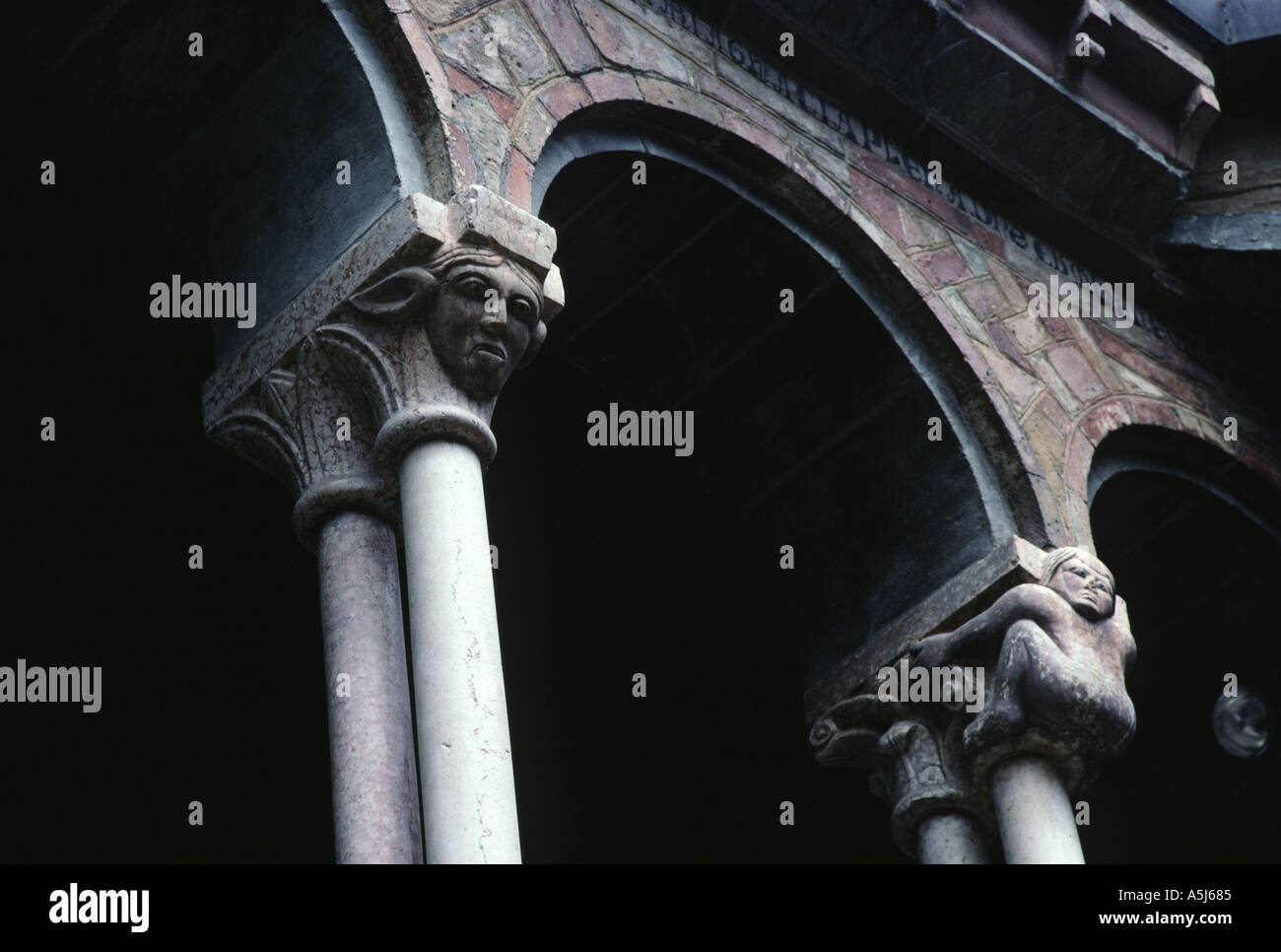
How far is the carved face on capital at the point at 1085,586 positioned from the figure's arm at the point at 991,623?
9 cm

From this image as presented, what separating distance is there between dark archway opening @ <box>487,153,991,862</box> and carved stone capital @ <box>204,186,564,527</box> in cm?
89

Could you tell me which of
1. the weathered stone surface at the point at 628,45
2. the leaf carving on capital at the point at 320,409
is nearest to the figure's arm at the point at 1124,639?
the weathered stone surface at the point at 628,45

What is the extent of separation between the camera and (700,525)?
23.1ft

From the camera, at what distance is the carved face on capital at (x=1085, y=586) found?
5.61 m

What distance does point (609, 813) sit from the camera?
748cm

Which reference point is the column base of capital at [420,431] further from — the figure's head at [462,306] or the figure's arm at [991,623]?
the figure's arm at [991,623]

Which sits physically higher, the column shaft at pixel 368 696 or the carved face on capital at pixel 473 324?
the carved face on capital at pixel 473 324

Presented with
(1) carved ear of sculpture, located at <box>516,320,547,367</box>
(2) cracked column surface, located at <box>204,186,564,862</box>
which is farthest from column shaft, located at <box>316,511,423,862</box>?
(1) carved ear of sculpture, located at <box>516,320,547,367</box>

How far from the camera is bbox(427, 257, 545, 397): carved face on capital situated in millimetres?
4574

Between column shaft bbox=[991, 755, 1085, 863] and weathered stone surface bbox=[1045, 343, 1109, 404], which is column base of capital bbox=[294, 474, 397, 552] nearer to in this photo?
column shaft bbox=[991, 755, 1085, 863]

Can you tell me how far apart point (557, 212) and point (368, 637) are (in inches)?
72.3

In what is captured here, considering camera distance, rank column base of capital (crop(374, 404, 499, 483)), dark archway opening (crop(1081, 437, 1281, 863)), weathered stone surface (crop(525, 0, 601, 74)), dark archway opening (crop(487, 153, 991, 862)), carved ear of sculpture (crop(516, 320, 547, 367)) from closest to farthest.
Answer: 1. column base of capital (crop(374, 404, 499, 483))
2. carved ear of sculpture (crop(516, 320, 547, 367))
3. weathered stone surface (crop(525, 0, 601, 74))
4. dark archway opening (crop(487, 153, 991, 862))
5. dark archway opening (crop(1081, 437, 1281, 863))

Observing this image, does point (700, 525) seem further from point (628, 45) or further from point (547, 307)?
point (547, 307)

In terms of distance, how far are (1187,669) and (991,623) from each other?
1936 millimetres
